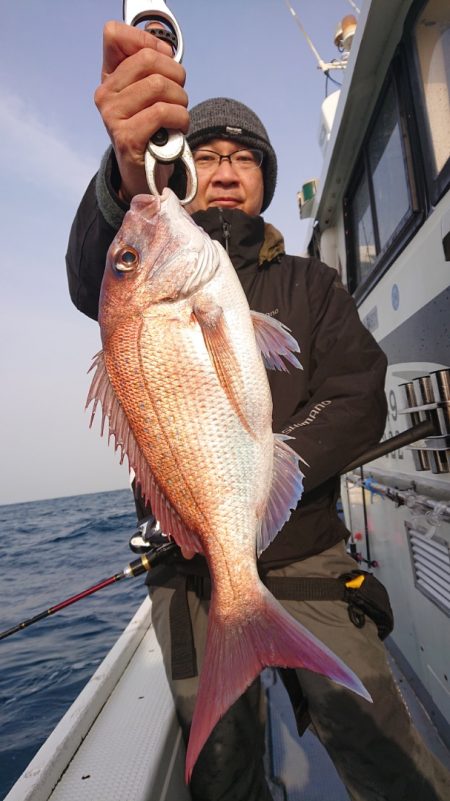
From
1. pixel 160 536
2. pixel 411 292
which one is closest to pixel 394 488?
pixel 411 292

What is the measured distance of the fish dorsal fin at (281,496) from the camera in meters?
1.35

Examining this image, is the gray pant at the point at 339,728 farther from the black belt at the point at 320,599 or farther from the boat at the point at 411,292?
the boat at the point at 411,292

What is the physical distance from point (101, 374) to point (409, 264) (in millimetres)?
2506

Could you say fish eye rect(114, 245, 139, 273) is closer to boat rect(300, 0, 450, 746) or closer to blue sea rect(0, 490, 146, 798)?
boat rect(300, 0, 450, 746)

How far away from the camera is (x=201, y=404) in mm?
1369

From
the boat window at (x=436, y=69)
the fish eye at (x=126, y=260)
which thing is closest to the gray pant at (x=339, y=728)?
the fish eye at (x=126, y=260)

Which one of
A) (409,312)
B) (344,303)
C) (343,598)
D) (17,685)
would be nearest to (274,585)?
(343,598)

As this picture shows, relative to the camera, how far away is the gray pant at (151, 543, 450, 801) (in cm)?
170

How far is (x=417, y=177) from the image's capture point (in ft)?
9.68

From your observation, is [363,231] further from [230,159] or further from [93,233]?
[93,233]

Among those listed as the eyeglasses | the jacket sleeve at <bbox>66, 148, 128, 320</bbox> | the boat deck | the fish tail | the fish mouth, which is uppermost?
the eyeglasses

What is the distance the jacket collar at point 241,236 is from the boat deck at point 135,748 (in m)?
2.33

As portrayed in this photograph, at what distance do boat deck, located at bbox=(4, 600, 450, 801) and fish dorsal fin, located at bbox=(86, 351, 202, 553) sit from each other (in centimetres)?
116

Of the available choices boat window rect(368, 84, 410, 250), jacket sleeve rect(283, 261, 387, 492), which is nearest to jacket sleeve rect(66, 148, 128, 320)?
jacket sleeve rect(283, 261, 387, 492)
